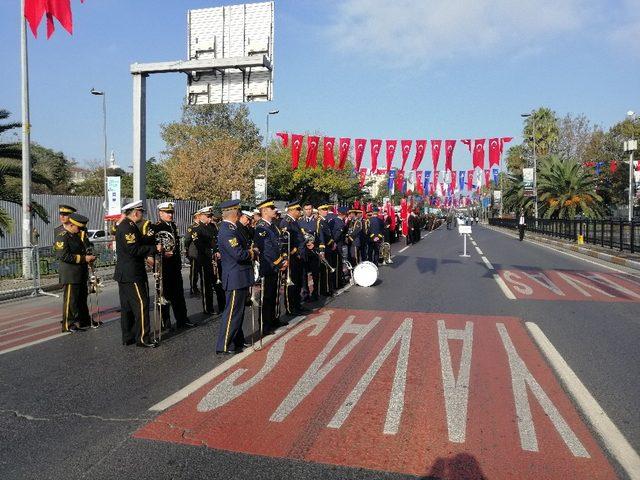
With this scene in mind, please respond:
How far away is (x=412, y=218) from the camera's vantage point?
30.7 meters

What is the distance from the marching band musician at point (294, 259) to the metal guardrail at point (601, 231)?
1602 centimetres

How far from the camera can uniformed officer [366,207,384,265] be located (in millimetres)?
16094

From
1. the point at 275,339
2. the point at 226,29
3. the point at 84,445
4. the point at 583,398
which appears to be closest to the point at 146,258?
the point at 275,339

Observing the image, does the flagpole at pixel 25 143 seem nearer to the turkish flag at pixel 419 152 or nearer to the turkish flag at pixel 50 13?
the turkish flag at pixel 50 13

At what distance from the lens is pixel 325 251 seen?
1133 centimetres

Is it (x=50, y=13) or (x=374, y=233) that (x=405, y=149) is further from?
(x=50, y=13)

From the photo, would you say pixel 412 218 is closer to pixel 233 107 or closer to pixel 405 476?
pixel 233 107

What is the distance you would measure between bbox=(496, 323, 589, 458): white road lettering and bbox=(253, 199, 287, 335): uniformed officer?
3219 millimetres

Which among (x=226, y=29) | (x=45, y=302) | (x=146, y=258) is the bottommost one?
(x=45, y=302)

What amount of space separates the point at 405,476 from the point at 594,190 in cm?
4478

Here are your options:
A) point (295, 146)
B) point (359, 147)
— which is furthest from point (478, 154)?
point (295, 146)

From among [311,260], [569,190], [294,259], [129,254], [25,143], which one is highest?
[569,190]

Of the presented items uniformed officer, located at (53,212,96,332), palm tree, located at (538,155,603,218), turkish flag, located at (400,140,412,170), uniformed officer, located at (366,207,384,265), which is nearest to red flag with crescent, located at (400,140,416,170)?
turkish flag, located at (400,140,412,170)

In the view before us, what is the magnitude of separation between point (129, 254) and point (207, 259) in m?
2.58
